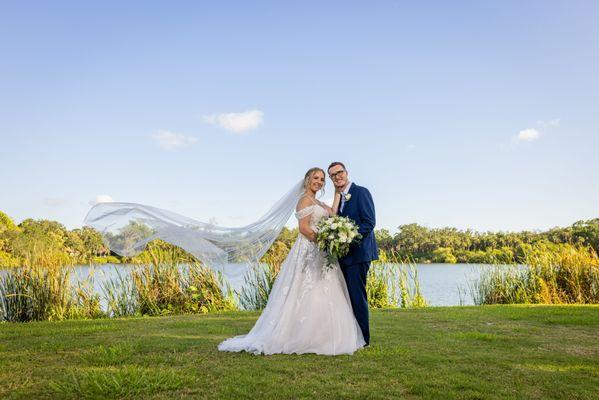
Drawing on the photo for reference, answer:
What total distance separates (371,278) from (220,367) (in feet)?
23.9

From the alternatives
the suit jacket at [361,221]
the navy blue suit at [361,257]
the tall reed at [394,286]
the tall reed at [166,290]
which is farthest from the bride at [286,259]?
the tall reed at [394,286]

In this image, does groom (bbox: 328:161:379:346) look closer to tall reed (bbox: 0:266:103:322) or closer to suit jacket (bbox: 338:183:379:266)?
suit jacket (bbox: 338:183:379:266)

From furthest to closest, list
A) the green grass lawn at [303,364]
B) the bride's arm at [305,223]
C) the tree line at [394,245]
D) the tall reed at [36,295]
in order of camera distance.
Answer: the tree line at [394,245] → the tall reed at [36,295] → the bride's arm at [305,223] → the green grass lawn at [303,364]

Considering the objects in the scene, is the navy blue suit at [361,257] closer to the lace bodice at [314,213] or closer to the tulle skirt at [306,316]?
the tulle skirt at [306,316]

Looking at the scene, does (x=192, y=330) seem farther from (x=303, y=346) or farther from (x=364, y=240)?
(x=364, y=240)

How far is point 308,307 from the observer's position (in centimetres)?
573

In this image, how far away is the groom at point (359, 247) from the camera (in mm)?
5840

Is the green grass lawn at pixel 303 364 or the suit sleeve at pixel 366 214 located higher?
the suit sleeve at pixel 366 214

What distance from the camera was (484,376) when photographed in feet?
14.9

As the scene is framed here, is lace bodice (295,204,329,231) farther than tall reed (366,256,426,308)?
No

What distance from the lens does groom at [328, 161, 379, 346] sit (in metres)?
5.84

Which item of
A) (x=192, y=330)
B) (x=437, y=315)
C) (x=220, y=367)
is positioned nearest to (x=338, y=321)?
(x=220, y=367)

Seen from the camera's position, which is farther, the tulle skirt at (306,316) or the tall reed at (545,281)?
the tall reed at (545,281)

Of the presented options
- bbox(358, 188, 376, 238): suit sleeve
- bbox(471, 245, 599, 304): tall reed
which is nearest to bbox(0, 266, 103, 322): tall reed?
bbox(358, 188, 376, 238): suit sleeve
